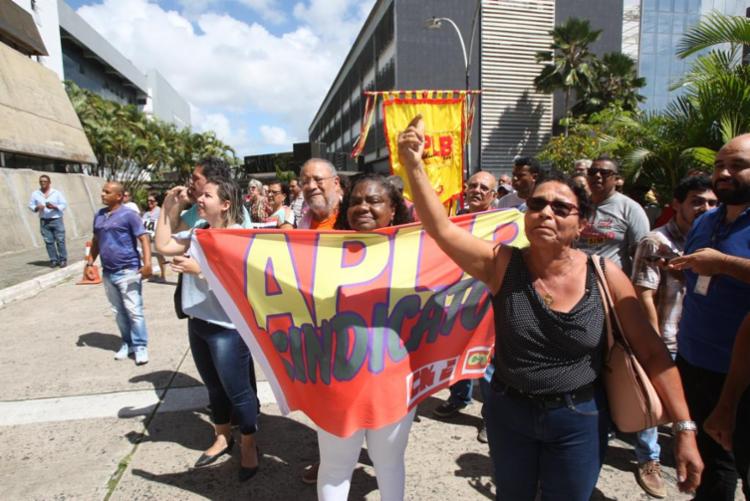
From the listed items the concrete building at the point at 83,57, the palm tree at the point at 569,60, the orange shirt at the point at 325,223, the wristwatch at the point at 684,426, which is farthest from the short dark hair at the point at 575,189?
the concrete building at the point at 83,57

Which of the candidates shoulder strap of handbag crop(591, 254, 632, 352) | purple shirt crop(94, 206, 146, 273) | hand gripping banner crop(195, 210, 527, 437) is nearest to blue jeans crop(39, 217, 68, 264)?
purple shirt crop(94, 206, 146, 273)

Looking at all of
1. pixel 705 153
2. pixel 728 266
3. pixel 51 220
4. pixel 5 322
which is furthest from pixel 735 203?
pixel 51 220

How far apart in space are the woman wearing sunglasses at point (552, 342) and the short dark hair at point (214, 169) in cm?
165

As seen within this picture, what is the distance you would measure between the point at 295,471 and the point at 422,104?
4.95 metres

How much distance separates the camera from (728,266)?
6.13 ft

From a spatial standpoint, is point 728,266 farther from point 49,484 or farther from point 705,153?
point 705,153

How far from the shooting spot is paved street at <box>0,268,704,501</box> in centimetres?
285

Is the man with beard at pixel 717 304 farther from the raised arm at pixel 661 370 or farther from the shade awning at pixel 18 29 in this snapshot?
the shade awning at pixel 18 29

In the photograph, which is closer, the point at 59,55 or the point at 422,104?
the point at 422,104

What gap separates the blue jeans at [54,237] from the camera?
35.8 feet

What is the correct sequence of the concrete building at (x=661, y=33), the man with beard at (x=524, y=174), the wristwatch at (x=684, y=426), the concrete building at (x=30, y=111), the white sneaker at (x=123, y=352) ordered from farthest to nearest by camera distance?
the concrete building at (x=661, y=33), the concrete building at (x=30, y=111), the white sneaker at (x=123, y=352), the man with beard at (x=524, y=174), the wristwatch at (x=684, y=426)

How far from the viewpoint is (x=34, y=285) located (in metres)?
8.87

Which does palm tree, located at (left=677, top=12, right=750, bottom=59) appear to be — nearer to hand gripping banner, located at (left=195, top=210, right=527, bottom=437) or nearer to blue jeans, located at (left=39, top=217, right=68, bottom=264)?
hand gripping banner, located at (left=195, top=210, right=527, bottom=437)

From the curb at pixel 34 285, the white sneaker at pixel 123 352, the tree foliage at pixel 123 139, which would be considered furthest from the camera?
the tree foliage at pixel 123 139
